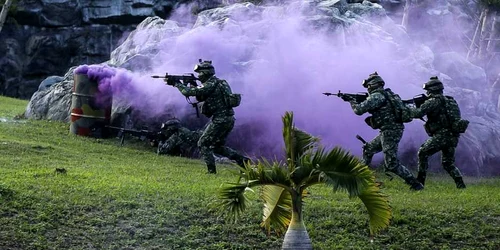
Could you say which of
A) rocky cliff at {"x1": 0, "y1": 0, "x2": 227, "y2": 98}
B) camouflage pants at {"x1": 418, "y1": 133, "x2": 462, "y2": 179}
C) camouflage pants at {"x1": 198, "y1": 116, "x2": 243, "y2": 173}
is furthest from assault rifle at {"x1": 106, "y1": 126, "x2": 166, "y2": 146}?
rocky cliff at {"x1": 0, "y1": 0, "x2": 227, "y2": 98}

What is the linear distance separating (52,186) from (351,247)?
4.39 m

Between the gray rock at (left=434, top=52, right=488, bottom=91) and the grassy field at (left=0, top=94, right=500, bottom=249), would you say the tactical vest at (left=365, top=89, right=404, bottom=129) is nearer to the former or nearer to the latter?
the grassy field at (left=0, top=94, right=500, bottom=249)

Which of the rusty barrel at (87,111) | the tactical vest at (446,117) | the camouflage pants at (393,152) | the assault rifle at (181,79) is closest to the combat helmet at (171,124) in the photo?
the rusty barrel at (87,111)

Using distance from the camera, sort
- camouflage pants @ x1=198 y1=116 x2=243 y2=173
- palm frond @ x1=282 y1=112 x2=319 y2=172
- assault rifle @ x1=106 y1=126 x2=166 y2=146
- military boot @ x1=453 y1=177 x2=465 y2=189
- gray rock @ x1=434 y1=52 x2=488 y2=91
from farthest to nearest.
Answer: gray rock @ x1=434 y1=52 x2=488 y2=91 → assault rifle @ x1=106 y1=126 x2=166 y2=146 → camouflage pants @ x1=198 y1=116 x2=243 y2=173 → military boot @ x1=453 y1=177 x2=465 y2=189 → palm frond @ x1=282 y1=112 x2=319 y2=172

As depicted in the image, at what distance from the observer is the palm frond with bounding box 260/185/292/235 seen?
819 cm

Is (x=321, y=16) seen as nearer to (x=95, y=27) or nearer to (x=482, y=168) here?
(x=482, y=168)

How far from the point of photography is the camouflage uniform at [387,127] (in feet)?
44.4

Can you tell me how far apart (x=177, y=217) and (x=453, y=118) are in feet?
19.9

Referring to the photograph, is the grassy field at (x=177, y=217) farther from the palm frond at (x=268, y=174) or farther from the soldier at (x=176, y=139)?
the soldier at (x=176, y=139)

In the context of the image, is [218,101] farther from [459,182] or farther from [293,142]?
[293,142]

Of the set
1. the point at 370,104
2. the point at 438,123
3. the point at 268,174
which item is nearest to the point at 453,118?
the point at 438,123

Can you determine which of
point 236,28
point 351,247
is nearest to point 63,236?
point 351,247

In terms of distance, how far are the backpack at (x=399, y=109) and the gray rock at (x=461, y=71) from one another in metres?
9.81

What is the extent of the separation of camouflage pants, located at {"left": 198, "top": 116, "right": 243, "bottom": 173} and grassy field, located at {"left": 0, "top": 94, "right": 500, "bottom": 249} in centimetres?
144
